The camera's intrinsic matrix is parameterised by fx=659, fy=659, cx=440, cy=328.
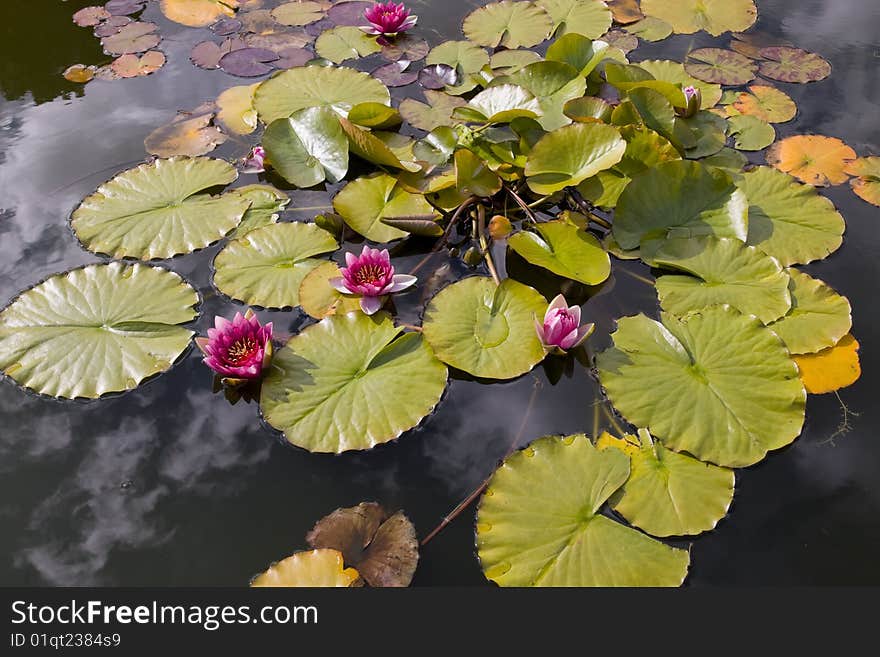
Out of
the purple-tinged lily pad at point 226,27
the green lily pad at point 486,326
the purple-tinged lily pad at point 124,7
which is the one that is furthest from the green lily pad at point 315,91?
the purple-tinged lily pad at point 124,7

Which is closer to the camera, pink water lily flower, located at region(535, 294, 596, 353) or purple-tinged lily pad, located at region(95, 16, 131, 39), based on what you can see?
pink water lily flower, located at region(535, 294, 596, 353)

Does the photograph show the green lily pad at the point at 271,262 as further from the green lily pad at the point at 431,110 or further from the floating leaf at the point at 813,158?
the floating leaf at the point at 813,158

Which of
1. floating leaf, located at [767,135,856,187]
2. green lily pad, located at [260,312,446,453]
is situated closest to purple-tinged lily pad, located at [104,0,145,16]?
green lily pad, located at [260,312,446,453]

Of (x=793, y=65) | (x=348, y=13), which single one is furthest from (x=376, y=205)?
(x=793, y=65)

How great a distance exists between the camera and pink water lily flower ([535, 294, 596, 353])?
2438 mm

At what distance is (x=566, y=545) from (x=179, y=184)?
2503mm

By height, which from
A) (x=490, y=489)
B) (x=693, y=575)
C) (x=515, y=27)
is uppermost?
(x=515, y=27)

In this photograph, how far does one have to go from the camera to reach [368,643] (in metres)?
1.90

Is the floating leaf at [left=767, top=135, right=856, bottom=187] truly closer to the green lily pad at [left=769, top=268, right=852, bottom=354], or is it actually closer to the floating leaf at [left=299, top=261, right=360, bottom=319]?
the green lily pad at [left=769, top=268, right=852, bottom=354]

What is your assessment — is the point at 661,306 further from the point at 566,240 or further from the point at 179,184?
the point at 179,184

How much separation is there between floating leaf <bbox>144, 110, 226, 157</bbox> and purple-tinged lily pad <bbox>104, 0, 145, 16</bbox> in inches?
62.4

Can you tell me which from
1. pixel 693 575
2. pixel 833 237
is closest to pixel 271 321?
pixel 693 575

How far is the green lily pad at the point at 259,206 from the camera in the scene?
123 inches

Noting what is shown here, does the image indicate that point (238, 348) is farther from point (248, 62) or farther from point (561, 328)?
point (248, 62)
